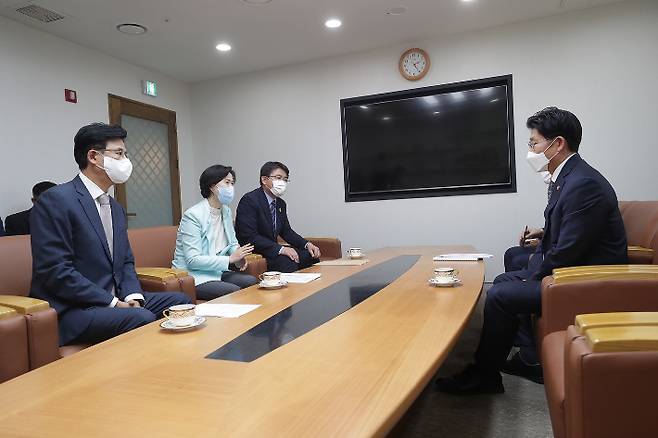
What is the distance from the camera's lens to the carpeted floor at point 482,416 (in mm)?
1650

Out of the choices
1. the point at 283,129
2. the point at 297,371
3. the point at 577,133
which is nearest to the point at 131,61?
the point at 283,129

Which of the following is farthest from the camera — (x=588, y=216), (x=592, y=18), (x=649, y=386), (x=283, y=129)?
(x=283, y=129)

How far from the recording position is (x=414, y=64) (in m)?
4.78

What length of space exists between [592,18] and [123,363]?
4.81m

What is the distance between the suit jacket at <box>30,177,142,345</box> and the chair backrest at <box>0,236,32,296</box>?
22cm

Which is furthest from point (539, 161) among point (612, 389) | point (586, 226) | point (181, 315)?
point (181, 315)

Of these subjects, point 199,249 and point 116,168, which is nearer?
point 116,168

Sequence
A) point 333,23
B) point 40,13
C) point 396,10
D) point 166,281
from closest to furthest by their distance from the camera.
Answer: point 166,281 → point 40,13 → point 396,10 → point 333,23

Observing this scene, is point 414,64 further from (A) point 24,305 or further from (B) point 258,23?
(A) point 24,305

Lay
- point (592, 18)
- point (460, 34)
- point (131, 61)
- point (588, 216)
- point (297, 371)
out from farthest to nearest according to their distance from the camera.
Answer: point (131, 61) → point (460, 34) → point (592, 18) → point (588, 216) → point (297, 371)

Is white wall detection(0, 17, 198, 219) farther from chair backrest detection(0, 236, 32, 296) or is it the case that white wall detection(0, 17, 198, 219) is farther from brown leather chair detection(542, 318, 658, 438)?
brown leather chair detection(542, 318, 658, 438)

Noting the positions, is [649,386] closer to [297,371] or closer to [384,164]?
[297,371]

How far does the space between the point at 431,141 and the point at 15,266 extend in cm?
399

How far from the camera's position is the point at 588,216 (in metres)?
1.84
